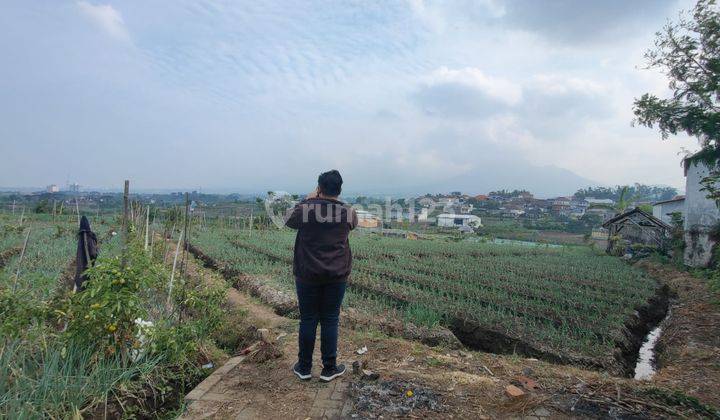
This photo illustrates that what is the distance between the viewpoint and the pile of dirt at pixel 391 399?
8.87 feet

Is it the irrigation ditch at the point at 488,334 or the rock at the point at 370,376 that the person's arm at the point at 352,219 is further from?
the irrigation ditch at the point at 488,334

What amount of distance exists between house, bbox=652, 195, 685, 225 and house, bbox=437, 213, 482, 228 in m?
11.6

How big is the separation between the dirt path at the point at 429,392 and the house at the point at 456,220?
90.1 feet

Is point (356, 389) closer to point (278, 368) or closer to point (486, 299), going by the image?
point (278, 368)

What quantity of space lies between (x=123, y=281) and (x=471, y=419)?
2.47 m

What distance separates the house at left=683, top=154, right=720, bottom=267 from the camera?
11578 mm

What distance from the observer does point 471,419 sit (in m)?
2.63

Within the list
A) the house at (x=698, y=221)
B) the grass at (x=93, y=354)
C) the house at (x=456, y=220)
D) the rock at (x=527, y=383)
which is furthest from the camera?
the house at (x=456, y=220)

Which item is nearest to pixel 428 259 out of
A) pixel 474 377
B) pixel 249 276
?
pixel 249 276

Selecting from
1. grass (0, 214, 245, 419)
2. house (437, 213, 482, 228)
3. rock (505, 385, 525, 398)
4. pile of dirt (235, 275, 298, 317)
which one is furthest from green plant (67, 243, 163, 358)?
house (437, 213, 482, 228)

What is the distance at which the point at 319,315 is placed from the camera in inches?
123

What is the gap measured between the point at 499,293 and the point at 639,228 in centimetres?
1170

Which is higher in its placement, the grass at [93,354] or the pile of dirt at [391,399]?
the grass at [93,354]

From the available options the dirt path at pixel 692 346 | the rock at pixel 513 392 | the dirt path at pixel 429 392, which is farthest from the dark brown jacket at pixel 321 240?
the dirt path at pixel 692 346
